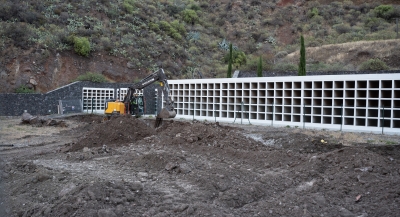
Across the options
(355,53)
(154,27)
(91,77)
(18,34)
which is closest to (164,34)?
(154,27)

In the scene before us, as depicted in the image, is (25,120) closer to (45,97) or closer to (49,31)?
(45,97)

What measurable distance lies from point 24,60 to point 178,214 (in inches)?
1142

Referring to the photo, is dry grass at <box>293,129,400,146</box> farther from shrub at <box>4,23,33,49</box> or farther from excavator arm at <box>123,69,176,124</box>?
shrub at <box>4,23,33,49</box>

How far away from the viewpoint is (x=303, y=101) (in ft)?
59.6

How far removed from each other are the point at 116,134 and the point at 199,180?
596 cm

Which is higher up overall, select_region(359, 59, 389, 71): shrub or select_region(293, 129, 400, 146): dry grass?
select_region(359, 59, 389, 71): shrub

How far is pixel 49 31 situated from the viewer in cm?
3450

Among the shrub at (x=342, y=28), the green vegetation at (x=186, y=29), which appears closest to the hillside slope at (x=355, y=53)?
the green vegetation at (x=186, y=29)

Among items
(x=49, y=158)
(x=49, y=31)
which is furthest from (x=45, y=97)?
(x=49, y=158)

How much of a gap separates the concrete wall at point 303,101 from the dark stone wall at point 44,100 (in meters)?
5.47

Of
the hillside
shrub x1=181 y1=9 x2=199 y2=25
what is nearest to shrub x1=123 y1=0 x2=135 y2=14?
the hillside

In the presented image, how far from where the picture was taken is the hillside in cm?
3169

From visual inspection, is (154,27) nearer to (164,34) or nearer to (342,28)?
(164,34)

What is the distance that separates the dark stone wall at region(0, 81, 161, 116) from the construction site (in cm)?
557
